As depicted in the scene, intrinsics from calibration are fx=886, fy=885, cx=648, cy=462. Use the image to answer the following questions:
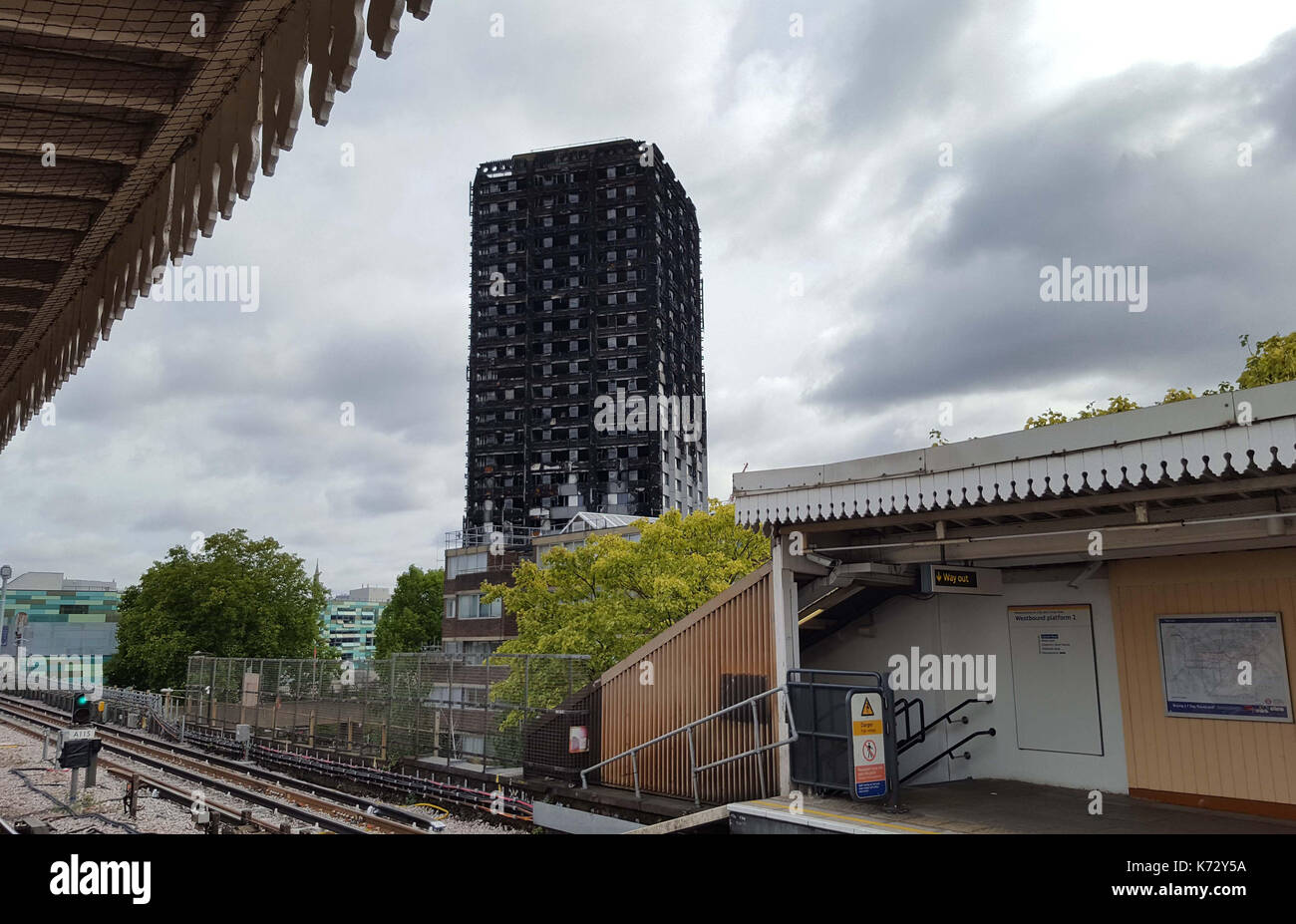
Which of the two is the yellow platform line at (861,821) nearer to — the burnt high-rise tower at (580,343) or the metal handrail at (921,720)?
the metal handrail at (921,720)

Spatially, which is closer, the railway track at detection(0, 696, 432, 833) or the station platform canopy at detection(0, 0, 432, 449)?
the station platform canopy at detection(0, 0, 432, 449)

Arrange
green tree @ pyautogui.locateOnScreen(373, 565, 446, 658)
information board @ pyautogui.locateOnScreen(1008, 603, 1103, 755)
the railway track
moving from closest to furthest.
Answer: information board @ pyautogui.locateOnScreen(1008, 603, 1103, 755)
the railway track
green tree @ pyautogui.locateOnScreen(373, 565, 446, 658)

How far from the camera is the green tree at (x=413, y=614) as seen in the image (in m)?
87.8

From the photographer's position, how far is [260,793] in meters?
18.8

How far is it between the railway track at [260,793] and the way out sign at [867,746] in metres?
8.49

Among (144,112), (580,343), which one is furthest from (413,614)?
(144,112)

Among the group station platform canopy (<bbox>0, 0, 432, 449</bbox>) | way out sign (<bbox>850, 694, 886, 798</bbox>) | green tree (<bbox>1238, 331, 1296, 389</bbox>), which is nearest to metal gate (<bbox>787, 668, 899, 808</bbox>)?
way out sign (<bbox>850, 694, 886, 798</bbox>)

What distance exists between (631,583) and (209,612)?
41.2 meters

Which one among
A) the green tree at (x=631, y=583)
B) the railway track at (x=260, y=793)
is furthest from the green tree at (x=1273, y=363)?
the railway track at (x=260, y=793)

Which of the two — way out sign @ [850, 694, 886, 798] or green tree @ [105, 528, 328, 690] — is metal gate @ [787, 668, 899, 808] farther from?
green tree @ [105, 528, 328, 690]

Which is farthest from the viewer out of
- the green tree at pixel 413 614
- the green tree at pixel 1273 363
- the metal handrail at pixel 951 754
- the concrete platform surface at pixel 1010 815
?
the green tree at pixel 413 614

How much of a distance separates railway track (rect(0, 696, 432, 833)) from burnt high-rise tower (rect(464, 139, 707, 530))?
6344 cm

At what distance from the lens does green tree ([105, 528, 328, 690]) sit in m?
53.9
